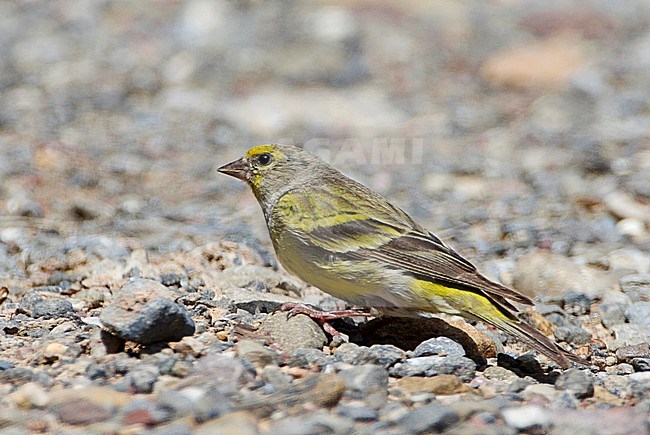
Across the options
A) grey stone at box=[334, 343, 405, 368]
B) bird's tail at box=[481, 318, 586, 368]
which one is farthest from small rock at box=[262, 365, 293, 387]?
bird's tail at box=[481, 318, 586, 368]

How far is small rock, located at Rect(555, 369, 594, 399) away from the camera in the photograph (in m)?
4.21

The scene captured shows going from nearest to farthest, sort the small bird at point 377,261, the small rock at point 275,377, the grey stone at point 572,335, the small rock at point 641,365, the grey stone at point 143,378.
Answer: the grey stone at point 143,378, the small rock at point 275,377, the small bird at point 377,261, the small rock at point 641,365, the grey stone at point 572,335

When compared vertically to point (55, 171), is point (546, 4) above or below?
above

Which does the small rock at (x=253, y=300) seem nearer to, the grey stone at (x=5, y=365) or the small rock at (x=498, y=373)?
the small rock at (x=498, y=373)

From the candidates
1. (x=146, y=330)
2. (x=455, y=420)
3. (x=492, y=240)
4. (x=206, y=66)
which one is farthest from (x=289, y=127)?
(x=455, y=420)

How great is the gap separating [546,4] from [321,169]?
32.3 feet

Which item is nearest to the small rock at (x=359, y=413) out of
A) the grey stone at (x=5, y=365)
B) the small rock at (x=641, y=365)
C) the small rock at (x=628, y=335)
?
the grey stone at (x=5, y=365)

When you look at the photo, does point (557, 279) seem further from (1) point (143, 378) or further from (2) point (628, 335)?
(1) point (143, 378)

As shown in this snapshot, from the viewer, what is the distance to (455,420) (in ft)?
11.8

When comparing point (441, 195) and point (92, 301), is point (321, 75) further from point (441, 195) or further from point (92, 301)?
point (92, 301)

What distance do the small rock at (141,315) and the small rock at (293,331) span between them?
588 mm

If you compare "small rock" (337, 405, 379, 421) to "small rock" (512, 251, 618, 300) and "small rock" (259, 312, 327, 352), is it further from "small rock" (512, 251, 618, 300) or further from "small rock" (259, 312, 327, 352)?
"small rock" (512, 251, 618, 300)

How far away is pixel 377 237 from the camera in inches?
A: 202

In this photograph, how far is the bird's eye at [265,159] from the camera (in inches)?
228
